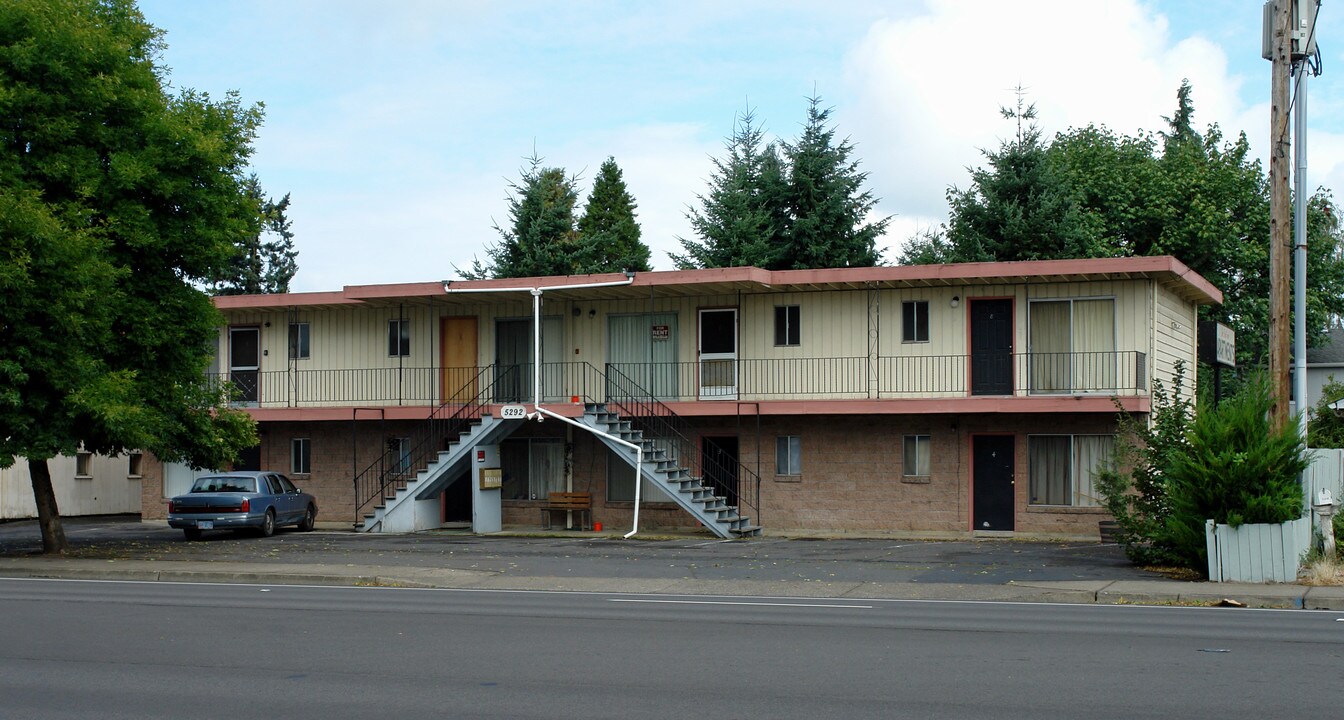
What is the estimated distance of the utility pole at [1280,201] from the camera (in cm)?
1866

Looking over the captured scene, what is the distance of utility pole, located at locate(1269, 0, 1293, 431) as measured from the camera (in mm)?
18656

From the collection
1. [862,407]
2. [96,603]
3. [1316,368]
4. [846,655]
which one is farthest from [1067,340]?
[1316,368]

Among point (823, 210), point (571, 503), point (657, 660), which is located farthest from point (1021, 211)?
point (657, 660)

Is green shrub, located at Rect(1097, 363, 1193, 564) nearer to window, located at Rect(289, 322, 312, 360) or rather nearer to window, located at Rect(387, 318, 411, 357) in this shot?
window, located at Rect(387, 318, 411, 357)

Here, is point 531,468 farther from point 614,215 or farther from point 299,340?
point 614,215

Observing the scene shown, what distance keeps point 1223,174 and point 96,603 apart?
38.7 m

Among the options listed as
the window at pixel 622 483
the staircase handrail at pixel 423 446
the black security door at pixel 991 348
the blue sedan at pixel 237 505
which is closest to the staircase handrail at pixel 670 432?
the window at pixel 622 483

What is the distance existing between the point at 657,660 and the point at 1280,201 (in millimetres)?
12561

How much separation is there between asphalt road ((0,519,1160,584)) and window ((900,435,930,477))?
2269 millimetres

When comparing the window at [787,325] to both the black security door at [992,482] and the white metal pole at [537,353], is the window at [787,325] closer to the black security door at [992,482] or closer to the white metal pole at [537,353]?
the black security door at [992,482]

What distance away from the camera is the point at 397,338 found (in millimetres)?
32438

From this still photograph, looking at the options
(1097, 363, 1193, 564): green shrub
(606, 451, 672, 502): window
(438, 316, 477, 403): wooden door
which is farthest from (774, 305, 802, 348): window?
(1097, 363, 1193, 564): green shrub

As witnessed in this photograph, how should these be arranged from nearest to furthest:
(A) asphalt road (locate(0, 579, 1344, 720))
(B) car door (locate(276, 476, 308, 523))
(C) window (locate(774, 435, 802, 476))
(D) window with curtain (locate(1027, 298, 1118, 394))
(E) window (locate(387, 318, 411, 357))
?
(A) asphalt road (locate(0, 579, 1344, 720))
(D) window with curtain (locate(1027, 298, 1118, 394))
(C) window (locate(774, 435, 802, 476))
(B) car door (locate(276, 476, 308, 523))
(E) window (locate(387, 318, 411, 357))

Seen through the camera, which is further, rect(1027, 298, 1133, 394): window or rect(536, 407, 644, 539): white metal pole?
rect(536, 407, 644, 539): white metal pole
